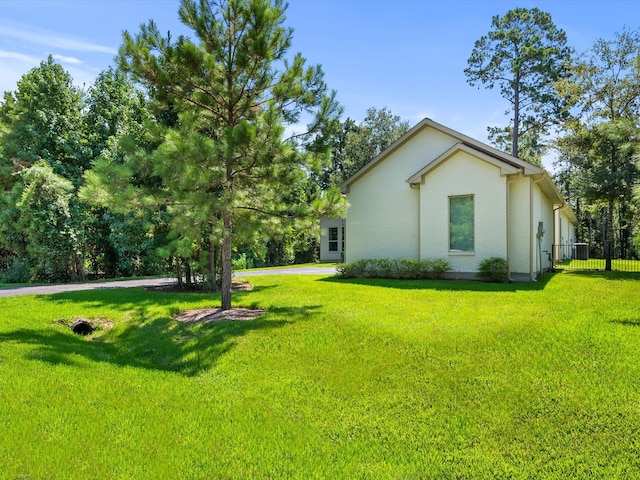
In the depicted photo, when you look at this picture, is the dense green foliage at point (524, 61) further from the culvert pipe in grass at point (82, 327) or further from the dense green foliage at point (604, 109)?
the culvert pipe in grass at point (82, 327)

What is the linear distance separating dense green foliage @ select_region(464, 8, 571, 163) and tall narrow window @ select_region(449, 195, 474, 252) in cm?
1658

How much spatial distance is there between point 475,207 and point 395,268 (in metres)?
3.29

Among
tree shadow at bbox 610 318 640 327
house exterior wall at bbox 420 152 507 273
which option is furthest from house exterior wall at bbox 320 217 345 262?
tree shadow at bbox 610 318 640 327

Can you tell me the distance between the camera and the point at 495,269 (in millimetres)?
11773

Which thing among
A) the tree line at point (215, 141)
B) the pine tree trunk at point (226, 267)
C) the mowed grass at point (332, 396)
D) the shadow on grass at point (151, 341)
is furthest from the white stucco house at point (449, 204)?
the pine tree trunk at point (226, 267)

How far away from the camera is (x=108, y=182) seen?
23.9ft

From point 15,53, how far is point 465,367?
14.0m

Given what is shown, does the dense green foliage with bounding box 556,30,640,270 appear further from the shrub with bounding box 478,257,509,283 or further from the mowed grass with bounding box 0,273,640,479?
the mowed grass with bounding box 0,273,640,479

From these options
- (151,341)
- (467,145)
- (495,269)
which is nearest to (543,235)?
(495,269)

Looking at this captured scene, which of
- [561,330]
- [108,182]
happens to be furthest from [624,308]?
[108,182]

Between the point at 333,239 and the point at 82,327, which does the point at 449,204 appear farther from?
the point at 333,239

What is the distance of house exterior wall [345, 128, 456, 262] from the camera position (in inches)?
560

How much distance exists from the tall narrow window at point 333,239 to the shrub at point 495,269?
56.0 ft

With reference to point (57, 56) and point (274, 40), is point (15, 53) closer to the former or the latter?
point (274, 40)
